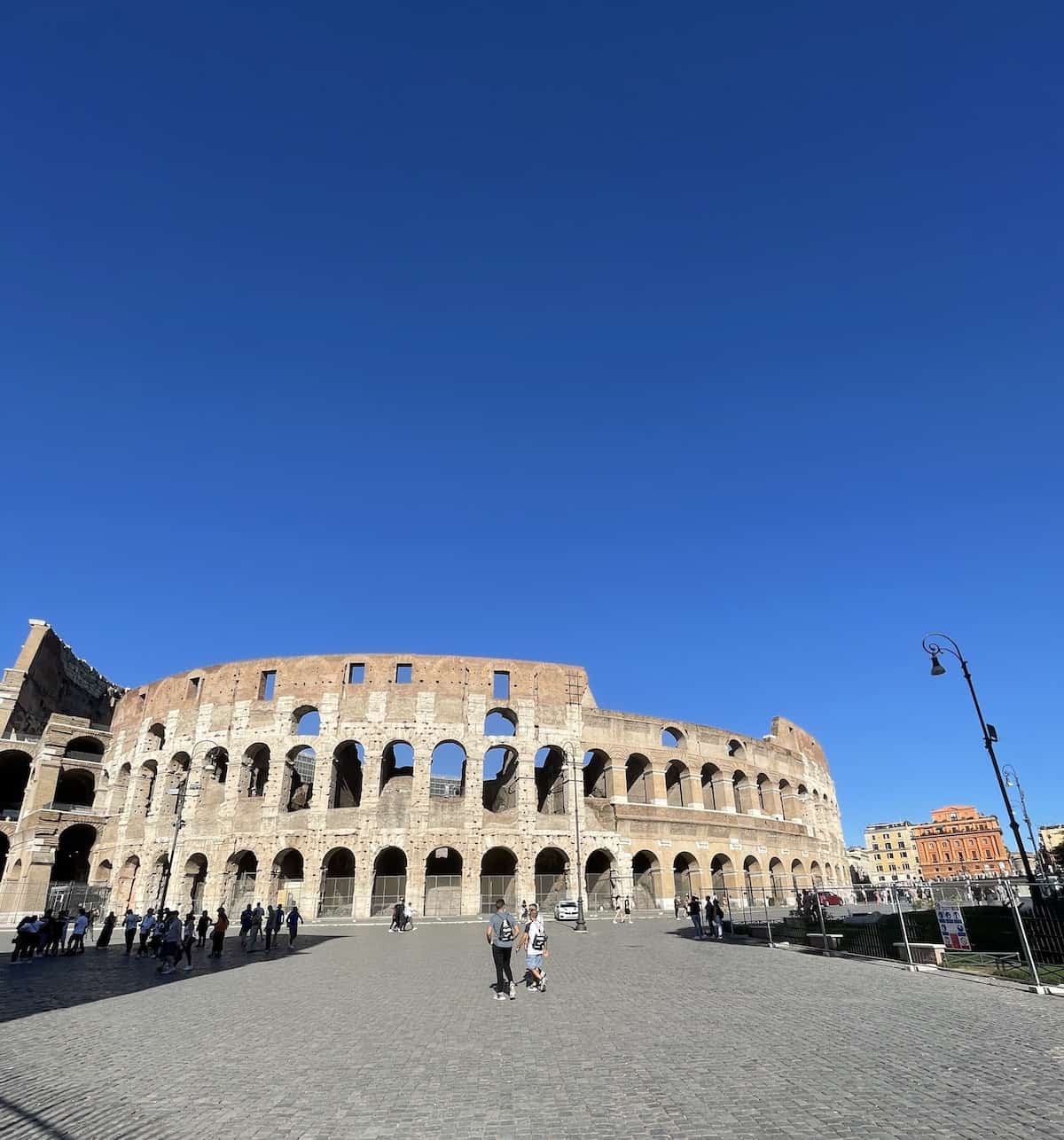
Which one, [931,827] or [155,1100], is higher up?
[931,827]

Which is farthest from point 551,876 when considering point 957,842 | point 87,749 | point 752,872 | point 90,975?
point 957,842

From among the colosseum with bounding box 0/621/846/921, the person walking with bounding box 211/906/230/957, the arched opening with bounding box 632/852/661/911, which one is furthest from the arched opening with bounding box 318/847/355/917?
the person walking with bounding box 211/906/230/957

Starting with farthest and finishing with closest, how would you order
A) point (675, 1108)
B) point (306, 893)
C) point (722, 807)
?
point (722, 807) < point (306, 893) < point (675, 1108)

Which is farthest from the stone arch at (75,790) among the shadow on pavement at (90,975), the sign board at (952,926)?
the sign board at (952,926)

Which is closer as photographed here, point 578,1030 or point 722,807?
point 578,1030

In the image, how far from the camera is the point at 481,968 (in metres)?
15.5

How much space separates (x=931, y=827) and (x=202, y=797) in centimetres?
13370

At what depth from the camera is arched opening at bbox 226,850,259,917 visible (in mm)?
36500

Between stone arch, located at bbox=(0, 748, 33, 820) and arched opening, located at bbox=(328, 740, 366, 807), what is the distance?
2142cm

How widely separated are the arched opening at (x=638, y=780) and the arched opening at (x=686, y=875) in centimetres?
394

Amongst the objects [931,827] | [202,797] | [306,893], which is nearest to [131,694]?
[202,797]

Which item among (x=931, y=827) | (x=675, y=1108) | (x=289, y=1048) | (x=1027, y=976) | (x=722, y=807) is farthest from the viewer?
(x=931, y=827)

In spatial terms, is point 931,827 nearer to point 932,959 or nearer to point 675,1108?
point 932,959

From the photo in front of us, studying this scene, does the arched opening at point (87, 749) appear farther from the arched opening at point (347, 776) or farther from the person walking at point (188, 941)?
the person walking at point (188, 941)
